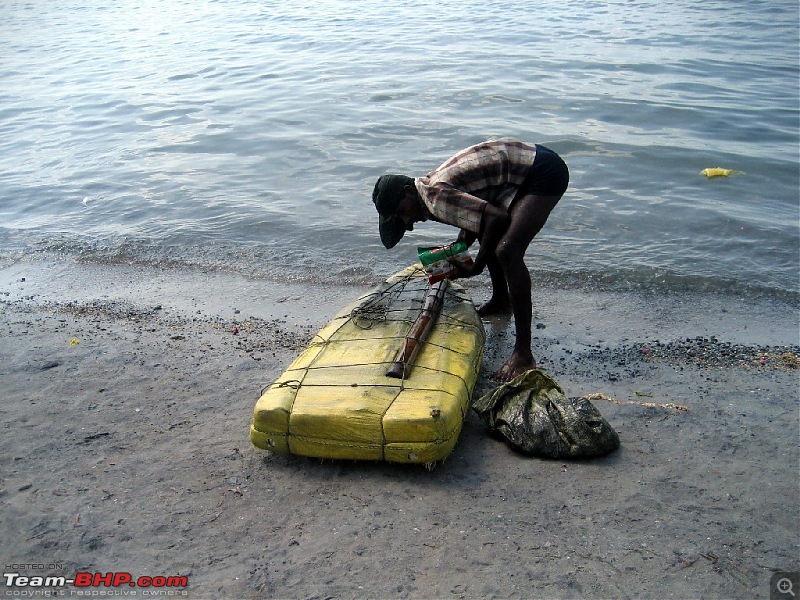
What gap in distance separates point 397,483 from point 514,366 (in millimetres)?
1438

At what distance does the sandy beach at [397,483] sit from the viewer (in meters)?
3.42

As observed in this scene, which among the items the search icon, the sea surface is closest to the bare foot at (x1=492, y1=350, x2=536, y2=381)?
the search icon

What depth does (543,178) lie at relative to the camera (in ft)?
16.7

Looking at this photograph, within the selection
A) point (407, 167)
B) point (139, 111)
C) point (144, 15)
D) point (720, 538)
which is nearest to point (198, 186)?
point (407, 167)

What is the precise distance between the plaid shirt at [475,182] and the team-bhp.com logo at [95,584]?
8.61 feet

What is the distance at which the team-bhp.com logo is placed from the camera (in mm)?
3359

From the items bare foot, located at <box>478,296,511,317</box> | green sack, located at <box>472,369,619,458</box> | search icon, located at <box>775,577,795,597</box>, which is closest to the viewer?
search icon, located at <box>775,577,795,597</box>

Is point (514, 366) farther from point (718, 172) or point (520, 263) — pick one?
point (718, 172)

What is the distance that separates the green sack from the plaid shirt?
4.00 ft

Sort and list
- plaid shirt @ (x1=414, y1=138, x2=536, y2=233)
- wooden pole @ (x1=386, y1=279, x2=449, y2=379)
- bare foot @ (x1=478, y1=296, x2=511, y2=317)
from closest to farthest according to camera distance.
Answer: wooden pole @ (x1=386, y1=279, x2=449, y2=379)
plaid shirt @ (x1=414, y1=138, x2=536, y2=233)
bare foot @ (x1=478, y1=296, x2=511, y2=317)

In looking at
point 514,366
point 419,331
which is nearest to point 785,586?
point 514,366

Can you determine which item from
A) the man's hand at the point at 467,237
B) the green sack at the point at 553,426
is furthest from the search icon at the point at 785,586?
the man's hand at the point at 467,237

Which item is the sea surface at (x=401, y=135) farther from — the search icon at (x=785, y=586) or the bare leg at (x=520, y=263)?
the search icon at (x=785, y=586)

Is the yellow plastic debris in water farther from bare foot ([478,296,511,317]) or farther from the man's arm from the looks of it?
the man's arm
